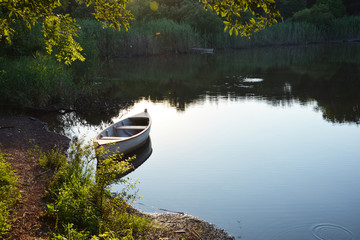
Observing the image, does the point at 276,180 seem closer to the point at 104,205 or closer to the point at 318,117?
the point at 104,205

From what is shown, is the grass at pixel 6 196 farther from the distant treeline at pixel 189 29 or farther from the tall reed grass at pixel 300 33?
the tall reed grass at pixel 300 33

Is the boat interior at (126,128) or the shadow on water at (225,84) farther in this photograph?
the shadow on water at (225,84)

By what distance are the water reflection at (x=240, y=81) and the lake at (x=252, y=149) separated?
0.37 feet

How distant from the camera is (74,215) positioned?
645cm

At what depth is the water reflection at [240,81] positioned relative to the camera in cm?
2128

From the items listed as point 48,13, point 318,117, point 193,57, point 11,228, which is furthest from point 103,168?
point 193,57

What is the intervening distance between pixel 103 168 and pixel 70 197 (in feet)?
2.89

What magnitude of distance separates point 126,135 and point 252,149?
430 centimetres

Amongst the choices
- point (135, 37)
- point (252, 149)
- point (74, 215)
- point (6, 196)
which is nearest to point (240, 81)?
point (252, 149)

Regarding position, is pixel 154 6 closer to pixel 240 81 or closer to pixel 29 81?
pixel 240 81

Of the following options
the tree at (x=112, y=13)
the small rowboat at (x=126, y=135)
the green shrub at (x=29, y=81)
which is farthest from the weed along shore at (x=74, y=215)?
the green shrub at (x=29, y=81)

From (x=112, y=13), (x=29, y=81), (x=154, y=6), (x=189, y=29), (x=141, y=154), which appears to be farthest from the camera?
(x=154, y=6)

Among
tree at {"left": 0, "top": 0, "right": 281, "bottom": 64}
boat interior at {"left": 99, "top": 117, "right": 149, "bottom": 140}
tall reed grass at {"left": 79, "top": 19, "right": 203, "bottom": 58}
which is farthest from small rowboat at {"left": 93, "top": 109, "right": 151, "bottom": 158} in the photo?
tall reed grass at {"left": 79, "top": 19, "right": 203, "bottom": 58}

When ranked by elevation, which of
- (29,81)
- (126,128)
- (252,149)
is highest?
(29,81)
